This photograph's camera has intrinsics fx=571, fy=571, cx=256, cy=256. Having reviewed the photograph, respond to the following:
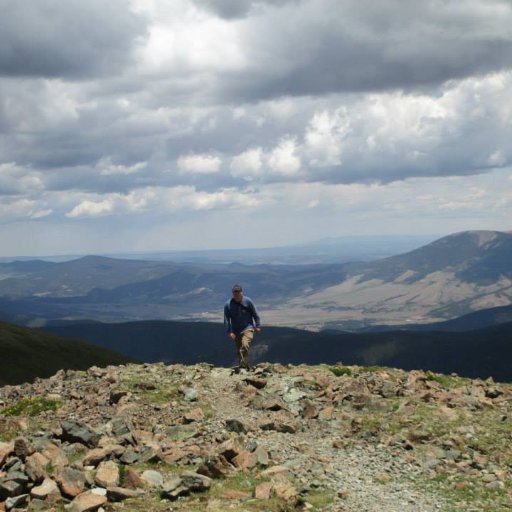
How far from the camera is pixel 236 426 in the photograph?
18625 mm

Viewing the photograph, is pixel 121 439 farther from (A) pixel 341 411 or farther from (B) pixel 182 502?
(A) pixel 341 411

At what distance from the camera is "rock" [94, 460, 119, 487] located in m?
13.1

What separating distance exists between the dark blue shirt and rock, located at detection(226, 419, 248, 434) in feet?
29.0

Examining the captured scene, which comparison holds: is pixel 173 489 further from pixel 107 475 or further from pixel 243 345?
pixel 243 345

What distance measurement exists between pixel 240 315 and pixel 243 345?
145 centimetres

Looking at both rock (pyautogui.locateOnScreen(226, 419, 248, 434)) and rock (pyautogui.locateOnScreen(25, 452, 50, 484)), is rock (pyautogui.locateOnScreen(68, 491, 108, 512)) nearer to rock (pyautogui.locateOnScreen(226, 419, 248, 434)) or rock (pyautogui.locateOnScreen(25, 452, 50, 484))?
rock (pyautogui.locateOnScreen(25, 452, 50, 484))

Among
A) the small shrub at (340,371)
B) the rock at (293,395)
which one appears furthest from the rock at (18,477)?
the small shrub at (340,371)

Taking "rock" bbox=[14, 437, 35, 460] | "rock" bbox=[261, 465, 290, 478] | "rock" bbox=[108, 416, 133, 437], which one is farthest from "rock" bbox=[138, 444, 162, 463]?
"rock" bbox=[261, 465, 290, 478]

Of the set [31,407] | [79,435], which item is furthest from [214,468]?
[31,407]

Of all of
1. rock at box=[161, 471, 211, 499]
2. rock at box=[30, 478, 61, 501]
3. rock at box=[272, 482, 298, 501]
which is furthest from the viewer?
rock at box=[161, 471, 211, 499]

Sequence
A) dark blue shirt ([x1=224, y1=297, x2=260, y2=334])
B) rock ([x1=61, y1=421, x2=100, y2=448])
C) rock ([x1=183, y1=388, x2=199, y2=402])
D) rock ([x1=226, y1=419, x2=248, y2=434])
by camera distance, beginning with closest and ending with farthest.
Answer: rock ([x1=61, y1=421, x2=100, y2=448]), rock ([x1=226, y1=419, x2=248, y2=434]), rock ([x1=183, y1=388, x2=199, y2=402]), dark blue shirt ([x1=224, y1=297, x2=260, y2=334])

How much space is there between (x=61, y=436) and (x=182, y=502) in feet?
21.2

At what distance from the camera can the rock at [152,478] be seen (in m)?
13.6

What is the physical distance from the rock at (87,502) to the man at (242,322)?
50.3 feet
